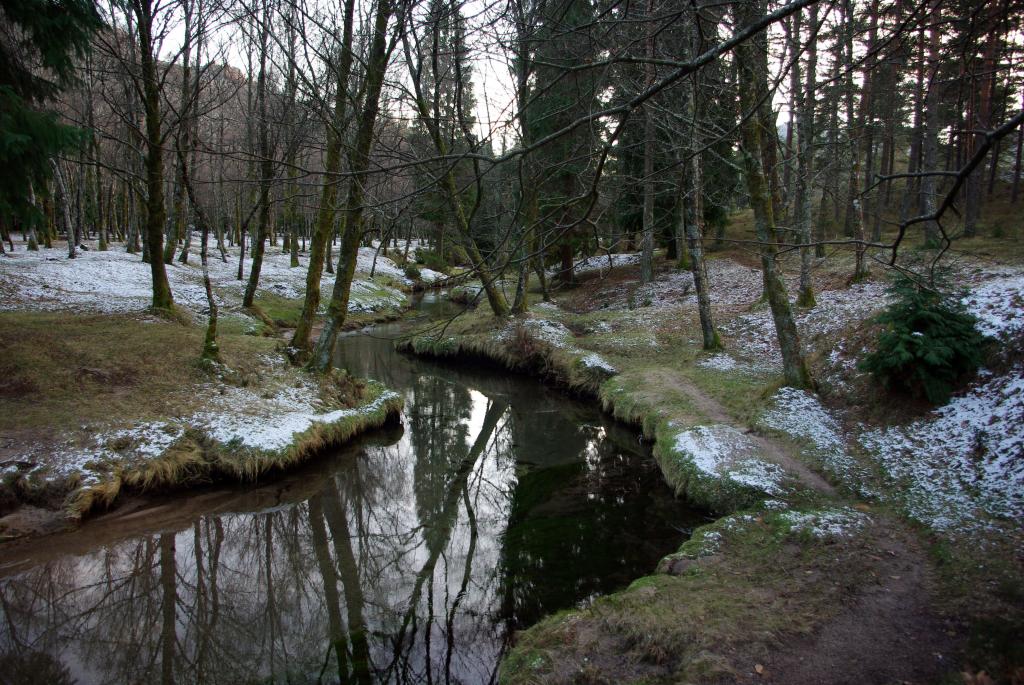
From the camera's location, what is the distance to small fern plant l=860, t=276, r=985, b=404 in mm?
8109

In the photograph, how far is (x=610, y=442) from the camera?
1128 centimetres

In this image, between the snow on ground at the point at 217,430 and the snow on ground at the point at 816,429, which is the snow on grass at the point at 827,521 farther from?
the snow on ground at the point at 217,430

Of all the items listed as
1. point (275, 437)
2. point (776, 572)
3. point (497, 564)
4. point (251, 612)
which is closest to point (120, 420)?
point (275, 437)

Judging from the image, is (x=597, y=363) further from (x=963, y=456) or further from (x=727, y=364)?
(x=963, y=456)

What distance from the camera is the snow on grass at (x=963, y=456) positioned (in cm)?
627

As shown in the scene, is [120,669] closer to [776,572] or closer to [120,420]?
[120,420]

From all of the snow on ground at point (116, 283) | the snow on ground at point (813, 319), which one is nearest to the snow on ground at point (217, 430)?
the snow on ground at point (116, 283)

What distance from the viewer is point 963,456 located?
7137 millimetres

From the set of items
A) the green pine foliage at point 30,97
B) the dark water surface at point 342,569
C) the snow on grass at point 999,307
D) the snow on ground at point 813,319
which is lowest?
the dark water surface at point 342,569

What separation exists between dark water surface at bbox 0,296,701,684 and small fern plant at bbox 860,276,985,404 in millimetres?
3943

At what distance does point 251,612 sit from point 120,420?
14.7ft

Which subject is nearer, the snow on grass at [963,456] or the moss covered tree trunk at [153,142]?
the snow on grass at [963,456]

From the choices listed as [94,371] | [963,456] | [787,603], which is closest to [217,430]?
[94,371]

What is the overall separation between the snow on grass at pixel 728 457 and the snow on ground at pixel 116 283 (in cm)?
1562
